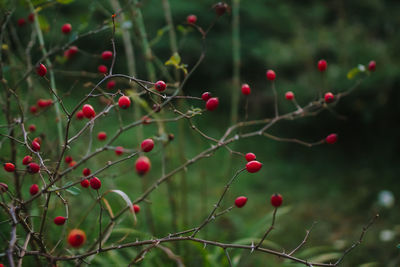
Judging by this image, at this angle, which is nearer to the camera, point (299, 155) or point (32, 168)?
point (32, 168)

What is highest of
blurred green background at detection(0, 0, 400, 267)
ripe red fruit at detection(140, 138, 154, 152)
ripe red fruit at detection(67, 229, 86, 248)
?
ripe red fruit at detection(140, 138, 154, 152)

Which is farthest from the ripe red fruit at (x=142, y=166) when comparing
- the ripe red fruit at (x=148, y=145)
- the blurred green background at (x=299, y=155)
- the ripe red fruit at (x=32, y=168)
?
the blurred green background at (x=299, y=155)

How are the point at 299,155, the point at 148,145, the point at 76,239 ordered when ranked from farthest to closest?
the point at 299,155 < the point at 148,145 < the point at 76,239

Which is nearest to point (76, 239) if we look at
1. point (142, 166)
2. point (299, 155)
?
point (142, 166)

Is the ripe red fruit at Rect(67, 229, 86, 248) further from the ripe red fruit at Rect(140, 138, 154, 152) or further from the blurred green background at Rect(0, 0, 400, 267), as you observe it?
the blurred green background at Rect(0, 0, 400, 267)

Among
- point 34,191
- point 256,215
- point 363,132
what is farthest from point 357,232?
point 34,191

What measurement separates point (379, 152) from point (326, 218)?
1146 mm

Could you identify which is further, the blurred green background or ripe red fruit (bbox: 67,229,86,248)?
the blurred green background

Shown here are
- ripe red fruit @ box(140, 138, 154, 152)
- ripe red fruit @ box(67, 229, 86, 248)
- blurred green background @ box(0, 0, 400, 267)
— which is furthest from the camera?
blurred green background @ box(0, 0, 400, 267)

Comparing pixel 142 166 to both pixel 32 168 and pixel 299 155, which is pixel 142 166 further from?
pixel 299 155

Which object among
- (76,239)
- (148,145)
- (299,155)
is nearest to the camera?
(76,239)

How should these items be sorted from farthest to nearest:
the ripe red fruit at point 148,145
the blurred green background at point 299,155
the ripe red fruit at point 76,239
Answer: the blurred green background at point 299,155
the ripe red fruit at point 148,145
the ripe red fruit at point 76,239

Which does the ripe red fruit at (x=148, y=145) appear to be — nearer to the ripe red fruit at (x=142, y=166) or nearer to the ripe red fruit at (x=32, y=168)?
the ripe red fruit at (x=142, y=166)

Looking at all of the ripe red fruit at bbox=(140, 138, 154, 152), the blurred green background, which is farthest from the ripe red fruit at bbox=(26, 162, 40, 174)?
Answer: the blurred green background
